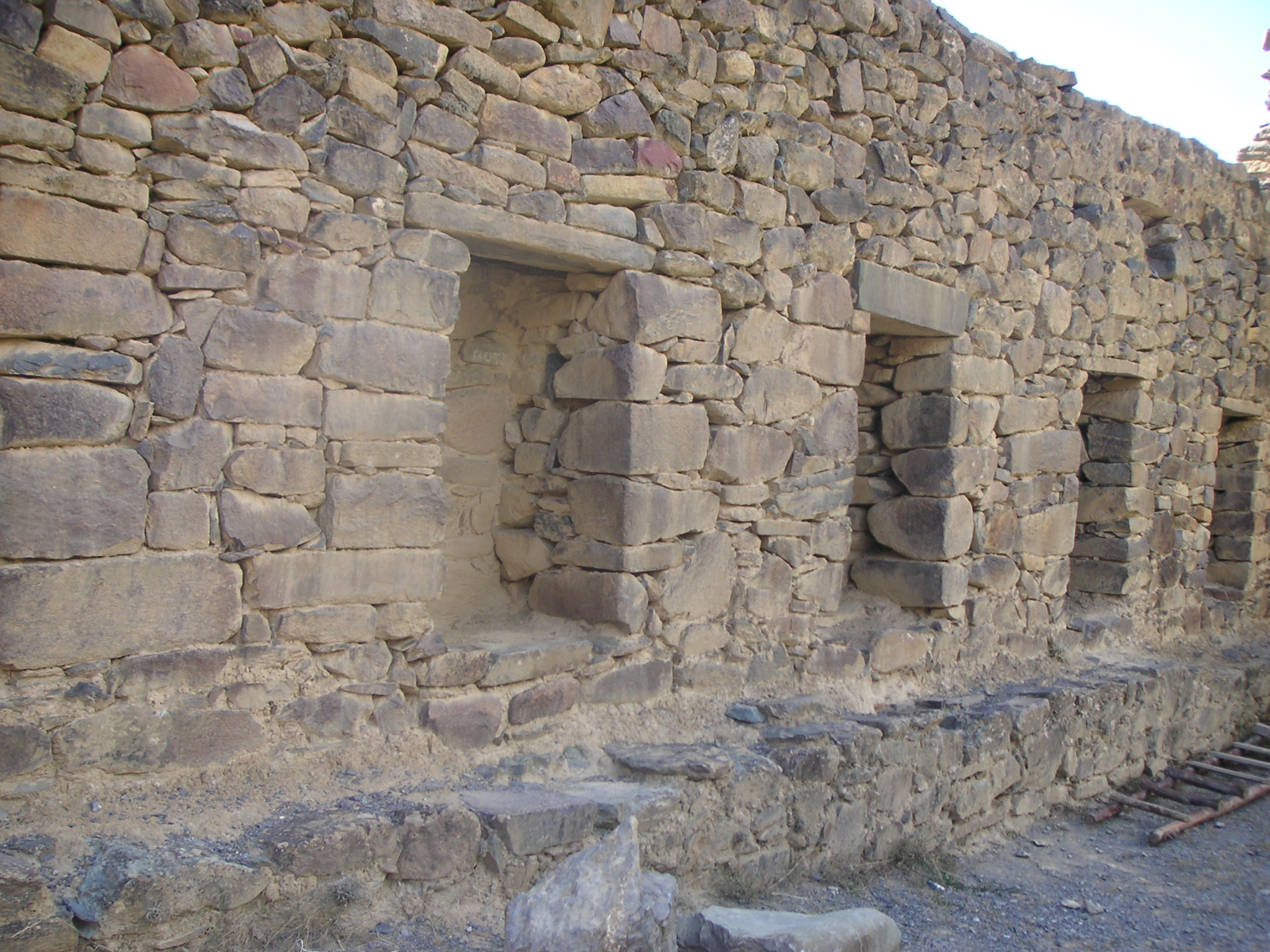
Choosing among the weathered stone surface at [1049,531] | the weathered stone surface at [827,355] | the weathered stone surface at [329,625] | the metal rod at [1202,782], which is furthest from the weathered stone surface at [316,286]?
the metal rod at [1202,782]

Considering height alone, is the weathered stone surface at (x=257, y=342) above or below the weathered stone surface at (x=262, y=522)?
above

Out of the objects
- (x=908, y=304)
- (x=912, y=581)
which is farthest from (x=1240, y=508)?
(x=908, y=304)

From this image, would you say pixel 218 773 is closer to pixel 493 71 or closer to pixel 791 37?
pixel 493 71

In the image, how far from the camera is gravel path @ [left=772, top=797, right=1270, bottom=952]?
3877mm

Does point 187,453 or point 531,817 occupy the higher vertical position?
point 187,453

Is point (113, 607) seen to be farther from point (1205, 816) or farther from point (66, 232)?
point (1205, 816)

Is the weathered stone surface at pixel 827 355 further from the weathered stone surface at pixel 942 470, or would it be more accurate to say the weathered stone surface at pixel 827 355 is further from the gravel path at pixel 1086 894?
the gravel path at pixel 1086 894

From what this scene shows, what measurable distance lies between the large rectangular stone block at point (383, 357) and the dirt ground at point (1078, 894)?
2183mm

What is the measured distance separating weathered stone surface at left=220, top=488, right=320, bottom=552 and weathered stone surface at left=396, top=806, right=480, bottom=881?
880 millimetres

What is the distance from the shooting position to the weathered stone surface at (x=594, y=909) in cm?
246

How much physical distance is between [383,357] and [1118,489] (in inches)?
207

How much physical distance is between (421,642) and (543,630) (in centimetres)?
69

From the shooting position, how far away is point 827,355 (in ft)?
14.9

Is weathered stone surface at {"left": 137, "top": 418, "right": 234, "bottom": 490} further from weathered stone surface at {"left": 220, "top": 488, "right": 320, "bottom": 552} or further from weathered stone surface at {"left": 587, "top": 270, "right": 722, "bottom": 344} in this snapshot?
weathered stone surface at {"left": 587, "top": 270, "right": 722, "bottom": 344}
